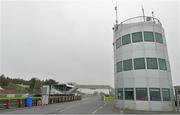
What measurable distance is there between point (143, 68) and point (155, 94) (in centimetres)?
316

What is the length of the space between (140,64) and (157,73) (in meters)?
2.13

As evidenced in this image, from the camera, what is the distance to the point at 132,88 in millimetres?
23375

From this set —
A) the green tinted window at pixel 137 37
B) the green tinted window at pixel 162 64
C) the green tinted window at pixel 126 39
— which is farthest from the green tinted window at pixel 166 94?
the green tinted window at pixel 126 39

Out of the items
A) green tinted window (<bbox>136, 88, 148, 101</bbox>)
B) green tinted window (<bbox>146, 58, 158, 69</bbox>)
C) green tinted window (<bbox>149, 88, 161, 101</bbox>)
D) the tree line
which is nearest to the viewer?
green tinted window (<bbox>149, 88, 161, 101</bbox>)

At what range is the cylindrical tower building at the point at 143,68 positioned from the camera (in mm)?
22391

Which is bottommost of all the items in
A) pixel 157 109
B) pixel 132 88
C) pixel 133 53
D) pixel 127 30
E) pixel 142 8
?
pixel 157 109

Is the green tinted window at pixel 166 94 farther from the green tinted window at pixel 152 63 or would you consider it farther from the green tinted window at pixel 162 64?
the green tinted window at pixel 152 63

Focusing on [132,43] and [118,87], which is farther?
[118,87]

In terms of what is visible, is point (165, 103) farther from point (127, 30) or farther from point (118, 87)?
point (127, 30)

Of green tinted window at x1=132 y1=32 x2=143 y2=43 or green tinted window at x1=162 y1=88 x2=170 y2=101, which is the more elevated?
green tinted window at x1=132 y1=32 x2=143 y2=43

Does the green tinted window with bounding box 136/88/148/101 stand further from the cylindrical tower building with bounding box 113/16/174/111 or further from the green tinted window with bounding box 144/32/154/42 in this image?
the green tinted window with bounding box 144/32/154/42

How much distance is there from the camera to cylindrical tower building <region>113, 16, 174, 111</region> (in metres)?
22.4

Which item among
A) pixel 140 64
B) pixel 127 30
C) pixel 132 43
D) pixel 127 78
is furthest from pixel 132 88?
pixel 127 30

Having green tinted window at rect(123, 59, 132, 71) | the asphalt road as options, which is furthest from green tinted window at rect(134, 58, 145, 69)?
the asphalt road
